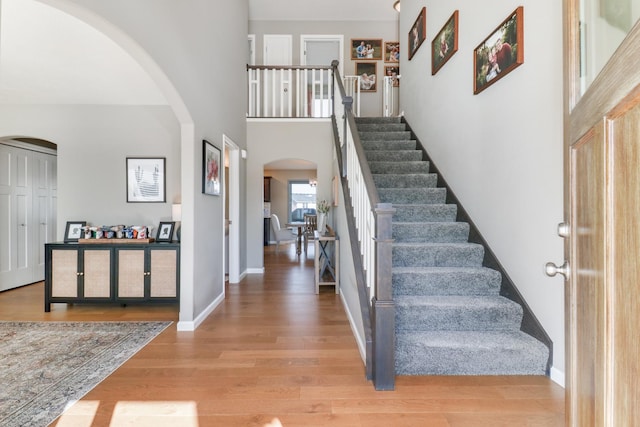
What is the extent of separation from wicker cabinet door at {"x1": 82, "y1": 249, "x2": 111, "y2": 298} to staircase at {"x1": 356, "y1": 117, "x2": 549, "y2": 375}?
318 cm

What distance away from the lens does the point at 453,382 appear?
209 cm

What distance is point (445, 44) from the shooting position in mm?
3594

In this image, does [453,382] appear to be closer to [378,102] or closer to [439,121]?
[439,121]

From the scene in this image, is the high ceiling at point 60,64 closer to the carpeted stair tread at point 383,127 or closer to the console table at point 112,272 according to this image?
the console table at point 112,272

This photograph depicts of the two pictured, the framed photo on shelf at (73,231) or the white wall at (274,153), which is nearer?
the framed photo on shelf at (73,231)

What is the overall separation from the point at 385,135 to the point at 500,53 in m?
2.16

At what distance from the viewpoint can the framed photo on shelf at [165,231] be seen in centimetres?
387

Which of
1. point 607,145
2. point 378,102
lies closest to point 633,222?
point 607,145

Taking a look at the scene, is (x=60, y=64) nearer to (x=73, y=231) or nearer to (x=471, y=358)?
(x=73, y=231)

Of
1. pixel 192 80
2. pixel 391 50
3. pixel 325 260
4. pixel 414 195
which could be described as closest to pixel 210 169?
pixel 192 80

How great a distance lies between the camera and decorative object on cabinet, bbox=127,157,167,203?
4.14 m

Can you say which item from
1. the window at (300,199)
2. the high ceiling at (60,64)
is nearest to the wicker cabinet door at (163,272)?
the high ceiling at (60,64)

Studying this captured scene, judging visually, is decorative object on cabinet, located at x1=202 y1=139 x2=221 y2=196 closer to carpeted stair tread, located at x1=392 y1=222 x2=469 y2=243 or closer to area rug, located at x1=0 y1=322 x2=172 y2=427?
area rug, located at x1=0 y1=322 x2=172 y2=427

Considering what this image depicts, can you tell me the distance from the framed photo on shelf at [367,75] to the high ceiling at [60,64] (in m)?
4.54
